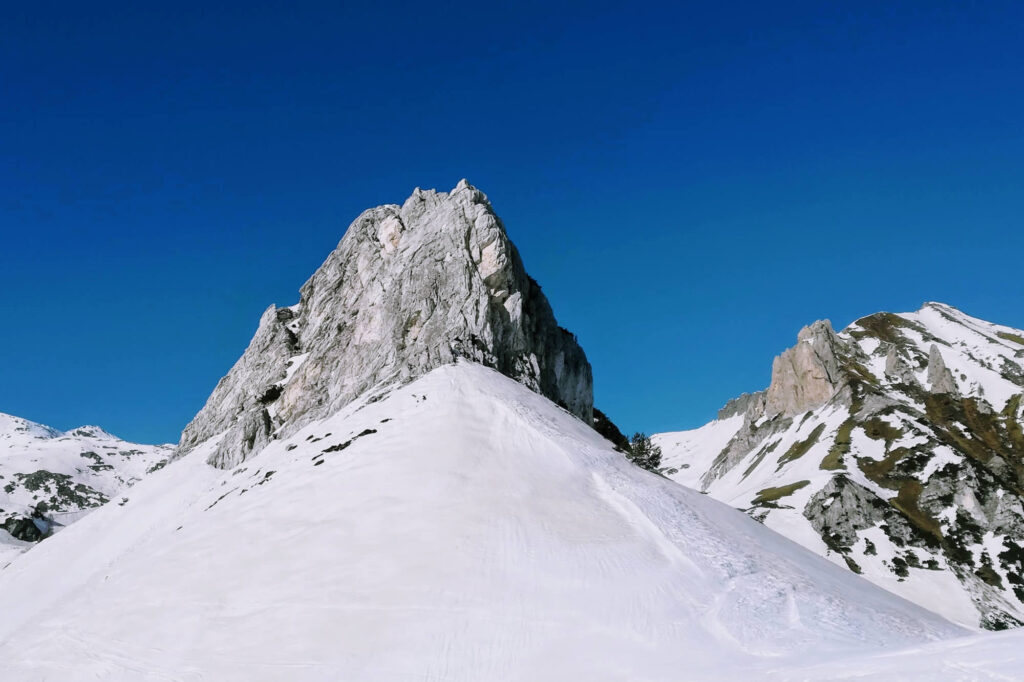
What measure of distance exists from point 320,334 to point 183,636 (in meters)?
71.3

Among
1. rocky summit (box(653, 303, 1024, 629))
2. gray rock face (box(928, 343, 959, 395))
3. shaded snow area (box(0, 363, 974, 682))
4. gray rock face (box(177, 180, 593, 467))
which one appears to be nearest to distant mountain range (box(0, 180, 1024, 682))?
shaded snow area (box(0, 363, 974, 682))

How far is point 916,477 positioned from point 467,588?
440ft

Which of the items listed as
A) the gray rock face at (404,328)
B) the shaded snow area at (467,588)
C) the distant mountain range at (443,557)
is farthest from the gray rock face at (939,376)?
the shaded snow area at (467,588)

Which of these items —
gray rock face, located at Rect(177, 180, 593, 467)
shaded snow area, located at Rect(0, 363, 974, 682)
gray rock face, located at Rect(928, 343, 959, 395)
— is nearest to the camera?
shaded snow area, located at Rect(0, 363, 974, 682)

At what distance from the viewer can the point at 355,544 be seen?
2838cm

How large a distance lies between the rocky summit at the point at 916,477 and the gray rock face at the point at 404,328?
54.6m

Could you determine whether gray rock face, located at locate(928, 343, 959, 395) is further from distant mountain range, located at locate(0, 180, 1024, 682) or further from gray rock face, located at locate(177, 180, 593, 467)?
distant mountain range, located at locate(0, 180, 1024, 682)

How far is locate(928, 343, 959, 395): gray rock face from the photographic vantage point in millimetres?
169875

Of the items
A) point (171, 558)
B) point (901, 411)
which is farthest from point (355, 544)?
point (901, 411)

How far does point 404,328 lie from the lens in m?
73.4

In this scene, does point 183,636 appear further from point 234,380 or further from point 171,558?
point 234,380

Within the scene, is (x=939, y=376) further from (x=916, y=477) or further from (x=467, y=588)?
(x=467, y=588)

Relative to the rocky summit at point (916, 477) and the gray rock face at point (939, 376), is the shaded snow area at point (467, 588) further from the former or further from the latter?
the gray rock face at point (939, 376)

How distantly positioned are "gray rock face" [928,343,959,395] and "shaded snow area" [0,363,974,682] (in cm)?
15891
